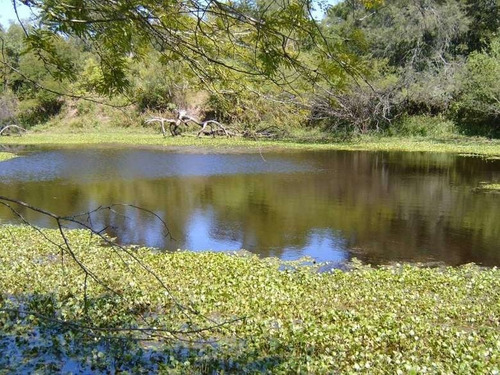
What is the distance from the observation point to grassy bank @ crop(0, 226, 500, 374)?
5.72 meters

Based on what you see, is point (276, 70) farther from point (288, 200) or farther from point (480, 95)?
point (480, 95)

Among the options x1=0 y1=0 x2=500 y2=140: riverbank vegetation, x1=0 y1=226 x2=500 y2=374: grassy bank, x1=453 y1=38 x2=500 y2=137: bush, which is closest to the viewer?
x1=0 y1=0 x2=500 y2=140: riverbank vegetation

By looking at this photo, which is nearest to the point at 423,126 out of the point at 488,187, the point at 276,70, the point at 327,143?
the point at 327,143

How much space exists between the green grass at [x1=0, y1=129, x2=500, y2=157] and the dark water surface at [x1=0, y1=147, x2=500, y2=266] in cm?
331

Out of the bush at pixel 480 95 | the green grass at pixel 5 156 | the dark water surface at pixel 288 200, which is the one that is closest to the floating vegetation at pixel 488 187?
the dark water surface at pixel 288 200

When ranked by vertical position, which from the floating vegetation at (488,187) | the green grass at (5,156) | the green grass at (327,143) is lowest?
the floating vegetation at (488,187)

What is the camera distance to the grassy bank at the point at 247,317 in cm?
572

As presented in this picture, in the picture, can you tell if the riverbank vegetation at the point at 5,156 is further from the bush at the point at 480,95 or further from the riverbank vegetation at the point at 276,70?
the bush at the point at 480,95

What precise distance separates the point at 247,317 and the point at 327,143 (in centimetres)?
3176

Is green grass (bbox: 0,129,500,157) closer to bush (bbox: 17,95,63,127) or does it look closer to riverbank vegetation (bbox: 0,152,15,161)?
riverbank vegetation (bbox: 0,152,15,161)

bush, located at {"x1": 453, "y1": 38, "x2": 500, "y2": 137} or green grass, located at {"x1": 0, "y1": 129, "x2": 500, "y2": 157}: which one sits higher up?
bush, located at {"x1": 453, "y1": 38, "x2": 500, "y2": 137}

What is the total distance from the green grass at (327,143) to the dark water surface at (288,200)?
331 cm

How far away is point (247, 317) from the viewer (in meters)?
4.87

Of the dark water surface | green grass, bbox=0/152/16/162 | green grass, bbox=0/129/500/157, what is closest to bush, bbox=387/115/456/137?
green grass, bbox=0/129/500/157
